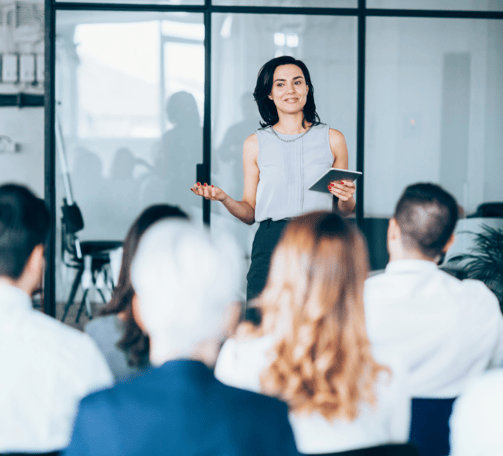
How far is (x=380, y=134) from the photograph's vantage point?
428 cm

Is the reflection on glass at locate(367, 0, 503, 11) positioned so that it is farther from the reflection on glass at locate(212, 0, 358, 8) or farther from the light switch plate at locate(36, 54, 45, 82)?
the light switch plate at locate(36, 54, 45, 82)

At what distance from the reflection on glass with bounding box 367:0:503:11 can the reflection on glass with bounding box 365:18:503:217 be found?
10cm

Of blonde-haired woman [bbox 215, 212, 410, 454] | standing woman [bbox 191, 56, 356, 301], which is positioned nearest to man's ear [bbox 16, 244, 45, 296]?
blonde-haired woman [bbox 215, 212, 410, 454]

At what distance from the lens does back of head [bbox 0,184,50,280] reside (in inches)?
54.8

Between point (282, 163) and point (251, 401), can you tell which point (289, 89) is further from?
point (251, 401)

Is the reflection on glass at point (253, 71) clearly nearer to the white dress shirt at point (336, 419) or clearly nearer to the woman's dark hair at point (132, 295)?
the woman's dark hair at point (132, 295)

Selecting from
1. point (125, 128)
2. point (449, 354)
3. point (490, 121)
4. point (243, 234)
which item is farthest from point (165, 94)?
point (449, 354)

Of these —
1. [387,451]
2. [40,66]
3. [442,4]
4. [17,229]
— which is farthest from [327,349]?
[40,66]

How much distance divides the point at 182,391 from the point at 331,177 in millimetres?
1834

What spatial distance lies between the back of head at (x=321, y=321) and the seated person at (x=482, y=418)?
0.19m

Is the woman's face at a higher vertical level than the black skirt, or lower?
higher

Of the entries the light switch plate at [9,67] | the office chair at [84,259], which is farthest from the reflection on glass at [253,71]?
the light switch plate at [9,67]

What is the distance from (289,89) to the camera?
→ 2820mm

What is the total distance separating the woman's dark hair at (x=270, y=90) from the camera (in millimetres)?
2879
